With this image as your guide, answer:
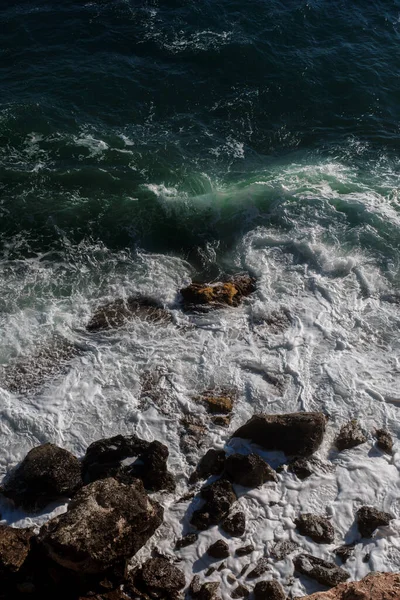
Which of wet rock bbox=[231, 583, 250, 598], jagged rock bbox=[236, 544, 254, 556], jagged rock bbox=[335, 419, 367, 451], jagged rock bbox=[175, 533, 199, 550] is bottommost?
jagged rock bbox=[175, 533, 199, 550]

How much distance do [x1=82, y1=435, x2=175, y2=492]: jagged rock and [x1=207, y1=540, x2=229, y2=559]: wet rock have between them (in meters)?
1.67

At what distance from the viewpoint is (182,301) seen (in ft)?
57.2

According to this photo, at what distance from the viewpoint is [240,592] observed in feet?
35.1

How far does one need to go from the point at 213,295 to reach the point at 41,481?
7796 mm

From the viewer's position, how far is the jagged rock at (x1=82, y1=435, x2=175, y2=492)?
12445mm

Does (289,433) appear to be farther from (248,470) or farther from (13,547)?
(13,547)

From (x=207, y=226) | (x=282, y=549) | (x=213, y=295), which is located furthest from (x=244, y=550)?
(x=207, y=226)

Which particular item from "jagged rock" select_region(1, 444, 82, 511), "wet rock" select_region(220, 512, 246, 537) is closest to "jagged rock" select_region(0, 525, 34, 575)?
"jagged rock" select_region(1, 444, 82, 511)

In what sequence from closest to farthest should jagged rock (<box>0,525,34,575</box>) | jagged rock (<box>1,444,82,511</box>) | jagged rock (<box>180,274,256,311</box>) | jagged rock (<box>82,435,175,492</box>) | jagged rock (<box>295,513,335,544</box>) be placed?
jagged rock (<box>0,525,34,575</box>)
jagged rock (<box>295,513,335,544</box>)
jagged rock (<box>1,444,82,511</box>)
jagged rock (<box>82,435,175,492</box>)
jagged rock (<box>180,274,256,311</box>)

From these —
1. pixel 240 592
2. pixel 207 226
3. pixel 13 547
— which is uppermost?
pixel 207 226

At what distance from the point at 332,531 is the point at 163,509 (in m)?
3.63

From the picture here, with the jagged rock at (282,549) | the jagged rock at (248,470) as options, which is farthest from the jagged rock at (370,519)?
the jagged rock at (248,470)

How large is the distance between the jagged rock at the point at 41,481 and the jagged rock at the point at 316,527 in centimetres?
490

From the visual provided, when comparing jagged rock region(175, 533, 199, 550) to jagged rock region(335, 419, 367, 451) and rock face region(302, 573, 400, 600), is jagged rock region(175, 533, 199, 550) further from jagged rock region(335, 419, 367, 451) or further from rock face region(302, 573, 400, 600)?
jagged rock region(335, 419, 367, 451)
